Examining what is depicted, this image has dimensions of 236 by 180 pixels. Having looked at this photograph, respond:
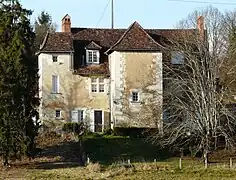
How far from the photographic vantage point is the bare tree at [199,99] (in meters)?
41.9

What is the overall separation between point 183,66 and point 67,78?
12558mm

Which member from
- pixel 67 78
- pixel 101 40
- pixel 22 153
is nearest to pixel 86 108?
pixel 67 78

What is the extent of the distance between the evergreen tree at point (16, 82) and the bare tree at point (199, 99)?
1171 centimetres

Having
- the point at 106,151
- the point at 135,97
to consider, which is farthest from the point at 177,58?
the point at 106,151

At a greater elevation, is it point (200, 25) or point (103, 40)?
point (200, 25)

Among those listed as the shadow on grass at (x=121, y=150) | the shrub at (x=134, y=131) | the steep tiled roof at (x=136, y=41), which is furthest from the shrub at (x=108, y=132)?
the steep tiled roof at (x=136, y=41)

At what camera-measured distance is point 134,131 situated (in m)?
49.4

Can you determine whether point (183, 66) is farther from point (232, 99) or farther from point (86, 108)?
point (86, 108)

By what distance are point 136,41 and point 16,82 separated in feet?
61.4

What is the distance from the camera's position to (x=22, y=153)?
1383 inches

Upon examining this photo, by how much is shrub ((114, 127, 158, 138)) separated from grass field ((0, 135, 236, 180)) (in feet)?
5.41

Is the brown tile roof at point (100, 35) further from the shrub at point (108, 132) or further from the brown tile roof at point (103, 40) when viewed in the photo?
the shrub at point (108, 132)

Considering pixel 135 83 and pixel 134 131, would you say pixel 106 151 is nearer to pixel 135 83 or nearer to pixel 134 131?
pixel 134 131

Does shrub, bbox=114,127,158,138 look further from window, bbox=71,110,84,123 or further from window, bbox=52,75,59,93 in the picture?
window, bbox=52,75,59,93
